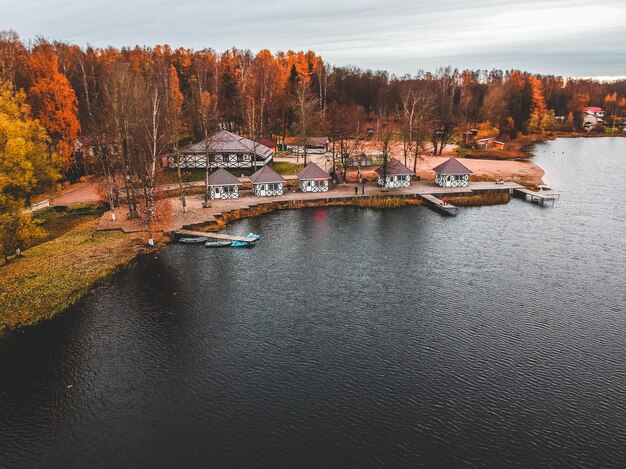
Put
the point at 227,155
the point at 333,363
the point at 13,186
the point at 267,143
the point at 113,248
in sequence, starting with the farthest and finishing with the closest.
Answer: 1. the point at 267,143
2. the point at 227,155
3. the point at 113,248
4. the point at 13,186
5. the point at 333,363

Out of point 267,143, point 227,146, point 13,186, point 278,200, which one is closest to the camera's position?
point 13,186

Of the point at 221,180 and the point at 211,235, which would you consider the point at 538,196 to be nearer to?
the point at 221,180

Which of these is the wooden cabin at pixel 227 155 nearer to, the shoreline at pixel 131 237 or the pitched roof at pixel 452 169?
the shoreline at pixel 131 237

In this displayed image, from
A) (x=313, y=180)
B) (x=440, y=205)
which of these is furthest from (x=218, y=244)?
(x=440, y=205)

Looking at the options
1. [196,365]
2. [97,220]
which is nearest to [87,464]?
[196,365]

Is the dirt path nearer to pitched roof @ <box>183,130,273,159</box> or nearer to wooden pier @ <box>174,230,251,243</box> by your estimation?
wooden pier @ <box>174,230,251,243</box>

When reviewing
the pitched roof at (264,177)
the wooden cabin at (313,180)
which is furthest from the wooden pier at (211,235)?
the wooden cabin at (313,180)

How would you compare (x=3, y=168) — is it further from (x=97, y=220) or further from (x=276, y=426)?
(x=276, y=426)
